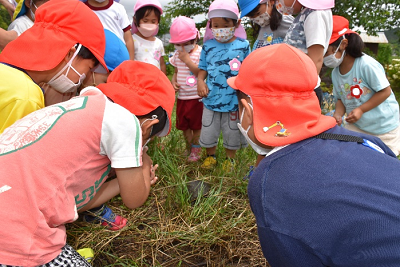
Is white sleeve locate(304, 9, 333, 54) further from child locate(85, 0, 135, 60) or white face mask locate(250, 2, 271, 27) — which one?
child locate(85, 0, 135, 60)

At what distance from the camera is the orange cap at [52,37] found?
168 cm

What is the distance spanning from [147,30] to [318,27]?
183cm

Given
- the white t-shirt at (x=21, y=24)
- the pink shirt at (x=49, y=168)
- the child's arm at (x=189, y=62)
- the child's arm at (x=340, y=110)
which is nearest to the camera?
the pink shirt at (x=49, y=168)

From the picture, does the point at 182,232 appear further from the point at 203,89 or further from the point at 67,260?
the point at 203,89

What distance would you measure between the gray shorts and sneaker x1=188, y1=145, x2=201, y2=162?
7.0 inches

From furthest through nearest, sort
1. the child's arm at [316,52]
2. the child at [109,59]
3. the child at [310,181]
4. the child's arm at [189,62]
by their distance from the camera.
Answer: the child's arm at [189,62] → the child's arm at [316,52] → the child at [109,59] → the child at [310,181]

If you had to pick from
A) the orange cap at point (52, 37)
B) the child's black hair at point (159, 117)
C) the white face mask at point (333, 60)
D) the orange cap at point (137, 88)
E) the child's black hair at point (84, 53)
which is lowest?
the white face mask at point (333, 60)

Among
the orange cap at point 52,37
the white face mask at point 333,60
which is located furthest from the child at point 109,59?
the white face mask at point 333,60

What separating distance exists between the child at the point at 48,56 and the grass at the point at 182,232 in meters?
0.89

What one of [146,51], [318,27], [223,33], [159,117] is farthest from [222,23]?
[159,117]

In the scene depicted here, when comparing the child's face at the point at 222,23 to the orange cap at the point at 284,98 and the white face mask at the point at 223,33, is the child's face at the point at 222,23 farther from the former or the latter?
the orange cap at the point at 284,98

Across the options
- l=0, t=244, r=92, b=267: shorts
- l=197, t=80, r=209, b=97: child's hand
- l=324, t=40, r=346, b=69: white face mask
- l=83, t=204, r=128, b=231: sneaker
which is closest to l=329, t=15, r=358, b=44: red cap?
l=324, t=40, r=346, b=69: white face mask

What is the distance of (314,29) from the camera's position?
7.88 feet

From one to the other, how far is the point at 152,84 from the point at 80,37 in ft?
1.82
